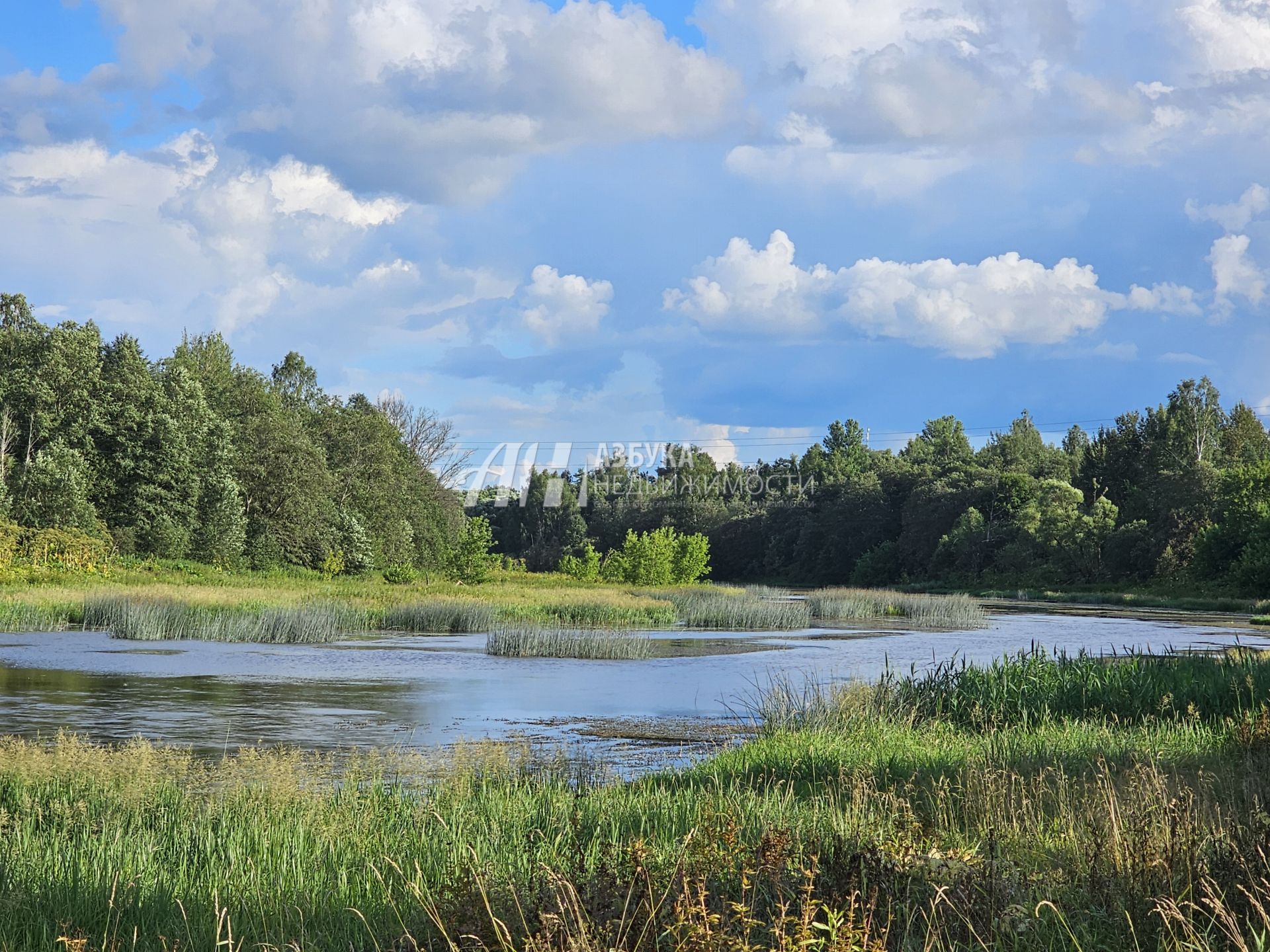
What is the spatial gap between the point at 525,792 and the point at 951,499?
296 ft

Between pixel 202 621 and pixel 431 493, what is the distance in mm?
48175

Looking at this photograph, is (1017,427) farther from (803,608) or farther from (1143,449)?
(803,608)

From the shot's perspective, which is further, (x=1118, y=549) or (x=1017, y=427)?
(x=1017, y=427)

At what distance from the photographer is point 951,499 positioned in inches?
3748

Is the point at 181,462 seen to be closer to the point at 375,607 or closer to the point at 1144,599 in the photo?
the point at 375,607

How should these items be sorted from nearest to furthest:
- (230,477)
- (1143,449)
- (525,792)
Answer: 1. (525,792)
2. (230,477)
3. (1143,449)

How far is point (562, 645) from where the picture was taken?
28.2 m

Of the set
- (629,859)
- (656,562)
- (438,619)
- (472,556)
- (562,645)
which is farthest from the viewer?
(656,562)

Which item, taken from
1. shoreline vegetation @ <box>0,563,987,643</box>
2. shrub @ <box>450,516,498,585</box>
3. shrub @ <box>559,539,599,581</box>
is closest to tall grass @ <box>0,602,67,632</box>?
shoreline vegetation @ <box>0,563,987,643</box>

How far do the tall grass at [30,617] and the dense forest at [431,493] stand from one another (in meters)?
11.9

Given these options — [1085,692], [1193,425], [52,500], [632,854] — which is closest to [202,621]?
[52,500]

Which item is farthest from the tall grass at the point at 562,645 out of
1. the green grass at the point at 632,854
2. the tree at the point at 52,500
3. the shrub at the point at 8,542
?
the tree at the point at 52,500

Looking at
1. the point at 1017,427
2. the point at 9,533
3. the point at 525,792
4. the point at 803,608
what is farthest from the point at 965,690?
the point at 1017,427

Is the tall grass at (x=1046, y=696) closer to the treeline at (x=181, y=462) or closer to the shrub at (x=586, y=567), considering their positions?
the treeline at (x=181, y=462)
